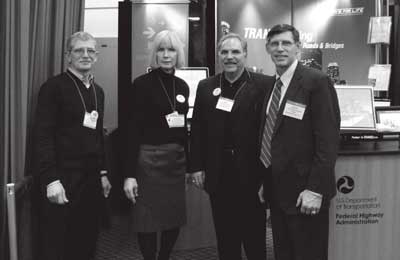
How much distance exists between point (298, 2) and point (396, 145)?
352cm

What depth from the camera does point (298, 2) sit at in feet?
19.6

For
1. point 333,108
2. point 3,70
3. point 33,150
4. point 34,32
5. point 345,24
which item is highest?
point 345,24

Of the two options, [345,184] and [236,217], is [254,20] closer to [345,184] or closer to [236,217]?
[345,184]

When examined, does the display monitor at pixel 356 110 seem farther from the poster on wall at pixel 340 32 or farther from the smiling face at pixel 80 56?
the poster on wall at pixel 340 32

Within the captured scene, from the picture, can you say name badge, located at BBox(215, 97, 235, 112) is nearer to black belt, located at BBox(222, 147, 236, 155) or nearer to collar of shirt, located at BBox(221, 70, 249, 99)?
collar of shirt, located at BBox(221, 70, 249, 99)

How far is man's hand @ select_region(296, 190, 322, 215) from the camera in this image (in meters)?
2.13

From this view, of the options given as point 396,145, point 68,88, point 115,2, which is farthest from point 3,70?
point 115,2

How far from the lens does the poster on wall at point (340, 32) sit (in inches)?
229

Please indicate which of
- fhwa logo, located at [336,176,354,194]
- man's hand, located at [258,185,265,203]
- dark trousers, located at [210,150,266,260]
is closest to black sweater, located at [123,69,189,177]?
dark trousers, located at [210,150,266,260]

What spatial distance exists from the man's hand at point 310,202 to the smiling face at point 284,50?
23.1 inches

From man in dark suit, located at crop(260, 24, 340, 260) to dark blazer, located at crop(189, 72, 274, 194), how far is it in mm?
139

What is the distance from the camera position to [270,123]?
2.28m

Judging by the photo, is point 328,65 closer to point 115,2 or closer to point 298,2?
point 298,2

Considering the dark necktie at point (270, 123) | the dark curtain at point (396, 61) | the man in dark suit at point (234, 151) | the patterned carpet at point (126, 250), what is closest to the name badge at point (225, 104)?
the man in dark suit at point (234, 151)
